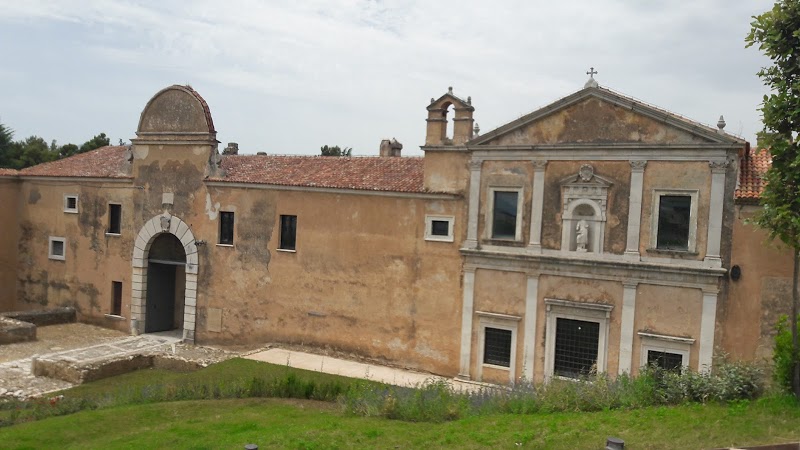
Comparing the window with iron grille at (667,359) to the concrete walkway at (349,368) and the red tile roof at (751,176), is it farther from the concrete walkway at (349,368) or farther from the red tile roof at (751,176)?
the concrete walkway at (349,368)

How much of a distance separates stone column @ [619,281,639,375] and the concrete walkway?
176 inches

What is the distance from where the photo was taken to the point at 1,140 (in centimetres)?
5819

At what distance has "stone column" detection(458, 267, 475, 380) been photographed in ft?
71.6

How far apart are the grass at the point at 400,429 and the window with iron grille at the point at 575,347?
7370mm

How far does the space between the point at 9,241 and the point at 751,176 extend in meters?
31.5

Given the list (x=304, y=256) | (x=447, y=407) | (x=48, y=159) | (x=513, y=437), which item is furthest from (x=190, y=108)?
(x=48, y=159)

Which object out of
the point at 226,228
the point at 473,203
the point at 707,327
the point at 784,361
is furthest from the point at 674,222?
the point at 226,228

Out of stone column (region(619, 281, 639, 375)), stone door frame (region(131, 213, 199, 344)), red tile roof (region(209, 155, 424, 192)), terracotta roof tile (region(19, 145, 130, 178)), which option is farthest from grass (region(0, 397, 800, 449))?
terracotta roof tile (region(19, 145, 130, 178))

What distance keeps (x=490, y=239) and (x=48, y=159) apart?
51.2m

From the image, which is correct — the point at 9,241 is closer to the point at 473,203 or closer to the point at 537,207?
the point at 473,203

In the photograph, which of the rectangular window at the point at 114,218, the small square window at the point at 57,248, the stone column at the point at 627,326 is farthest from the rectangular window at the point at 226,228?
the stone column at the point at 627,326

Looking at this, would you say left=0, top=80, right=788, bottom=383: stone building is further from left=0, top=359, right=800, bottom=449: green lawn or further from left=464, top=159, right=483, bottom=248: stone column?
left=0, top=359, right=800, bottom=449: green lawn

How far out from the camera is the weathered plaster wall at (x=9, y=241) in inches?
1225

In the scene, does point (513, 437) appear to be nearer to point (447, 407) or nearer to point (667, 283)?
point (447, 407)
